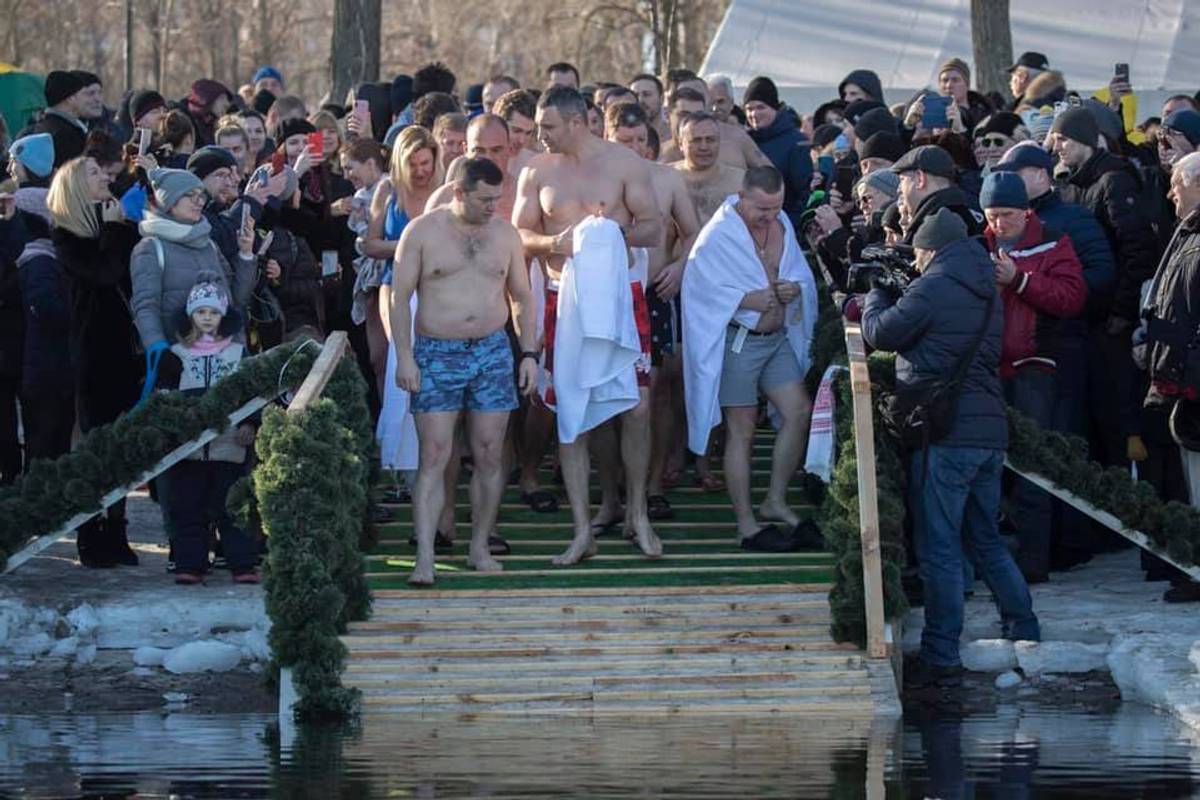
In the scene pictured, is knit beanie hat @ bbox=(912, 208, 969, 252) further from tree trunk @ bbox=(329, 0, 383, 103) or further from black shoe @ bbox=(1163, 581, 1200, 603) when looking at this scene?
tree trunk @ bbox=(329, 0, 383, 103)

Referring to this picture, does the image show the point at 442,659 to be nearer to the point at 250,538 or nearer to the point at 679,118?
the point at 250,538

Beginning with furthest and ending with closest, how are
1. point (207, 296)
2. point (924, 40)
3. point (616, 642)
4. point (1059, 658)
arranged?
point (924, 40) < point (207, 296) < point (1059, 658) < point (616, 642)

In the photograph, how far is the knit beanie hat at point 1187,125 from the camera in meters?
13.7

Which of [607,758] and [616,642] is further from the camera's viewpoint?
[616,642]

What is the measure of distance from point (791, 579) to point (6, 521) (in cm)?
390

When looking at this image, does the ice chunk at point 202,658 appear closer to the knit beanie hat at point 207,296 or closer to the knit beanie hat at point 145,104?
the knit beanie hat at point 207,296

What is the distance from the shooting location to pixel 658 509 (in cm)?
1308

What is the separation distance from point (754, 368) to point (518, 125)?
6.85 feet

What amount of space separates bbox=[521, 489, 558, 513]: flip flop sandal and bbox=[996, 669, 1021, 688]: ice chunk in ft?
9.72

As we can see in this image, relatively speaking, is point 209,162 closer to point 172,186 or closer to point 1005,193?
point 172,186

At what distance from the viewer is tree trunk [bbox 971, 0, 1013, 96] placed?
25.1 meters

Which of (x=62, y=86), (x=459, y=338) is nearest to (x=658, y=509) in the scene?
(x=459, y=338)

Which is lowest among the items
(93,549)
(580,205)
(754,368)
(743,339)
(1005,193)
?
(93,549)

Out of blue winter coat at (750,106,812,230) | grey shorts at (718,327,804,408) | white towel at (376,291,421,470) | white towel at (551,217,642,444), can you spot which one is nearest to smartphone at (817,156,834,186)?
blue winter coat at (750,106,812,230)
